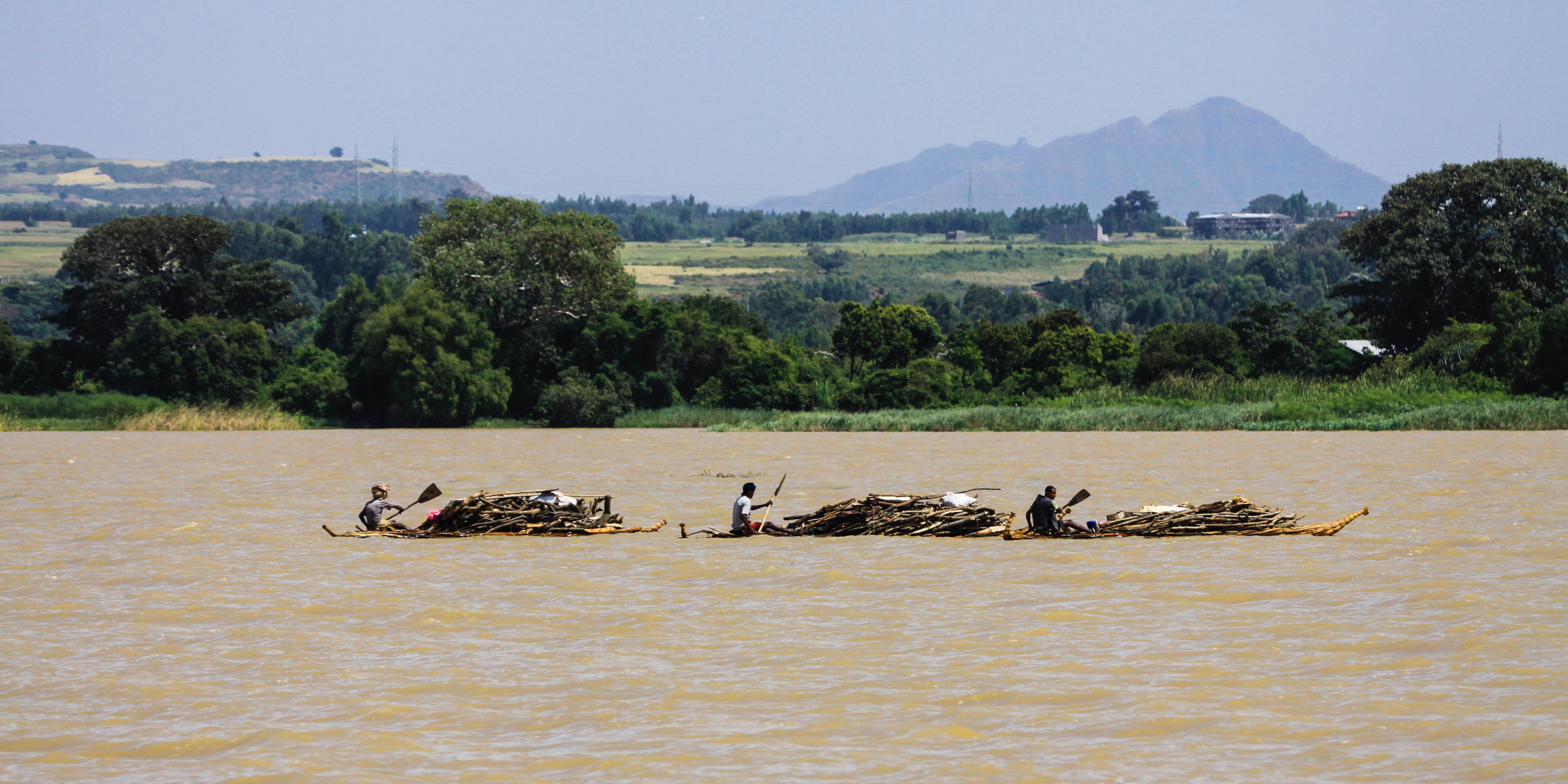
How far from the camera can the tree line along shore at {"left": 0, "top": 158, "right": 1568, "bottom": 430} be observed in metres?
60.4

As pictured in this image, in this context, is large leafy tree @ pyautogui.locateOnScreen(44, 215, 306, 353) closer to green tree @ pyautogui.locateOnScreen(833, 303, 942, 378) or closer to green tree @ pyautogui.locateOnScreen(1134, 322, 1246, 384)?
green tree @ pyautogui.locateOnScreen(833, 303, 942, 378)

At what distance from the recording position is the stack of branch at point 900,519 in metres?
25.1

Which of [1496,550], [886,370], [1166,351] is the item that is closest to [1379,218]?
[1166,351]

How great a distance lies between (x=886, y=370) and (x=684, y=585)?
151 ft

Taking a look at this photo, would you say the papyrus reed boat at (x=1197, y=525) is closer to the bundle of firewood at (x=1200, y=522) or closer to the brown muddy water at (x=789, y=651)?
the bundle of firewood at (x=1200, y=522)

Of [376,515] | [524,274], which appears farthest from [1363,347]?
[376,515]

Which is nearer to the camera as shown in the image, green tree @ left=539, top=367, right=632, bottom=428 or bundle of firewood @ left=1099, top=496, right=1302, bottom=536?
bundle of firewood @ left=1099, top=496, right=1302, bottom=536

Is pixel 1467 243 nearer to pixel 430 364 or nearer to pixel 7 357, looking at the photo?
pixel 430 364

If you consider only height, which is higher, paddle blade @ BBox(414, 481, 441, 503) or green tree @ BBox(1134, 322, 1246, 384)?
green tree @ BBox(1134, 322, 1246, 384)

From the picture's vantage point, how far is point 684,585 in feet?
69.1

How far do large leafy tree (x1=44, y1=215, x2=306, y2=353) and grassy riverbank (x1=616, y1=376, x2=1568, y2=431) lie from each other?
27.4 metres

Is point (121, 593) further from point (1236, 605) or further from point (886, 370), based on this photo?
point (886, 370)

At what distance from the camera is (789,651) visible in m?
16.2

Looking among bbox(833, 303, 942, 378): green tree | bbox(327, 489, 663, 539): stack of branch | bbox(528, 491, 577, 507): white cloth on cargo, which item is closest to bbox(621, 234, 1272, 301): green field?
bbox(833, 303, 942, 378): green tree
